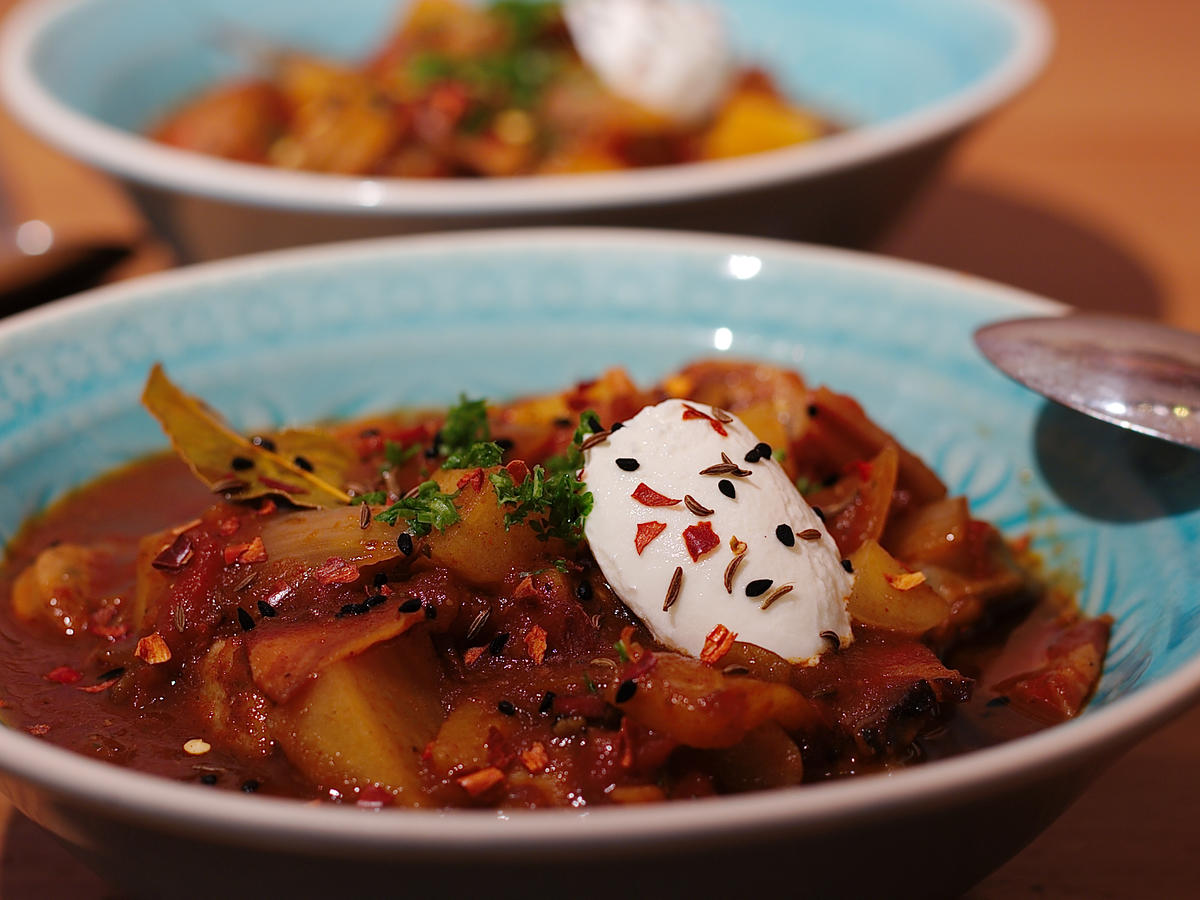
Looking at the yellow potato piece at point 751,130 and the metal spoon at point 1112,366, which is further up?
the metal spoon at point 1112,366

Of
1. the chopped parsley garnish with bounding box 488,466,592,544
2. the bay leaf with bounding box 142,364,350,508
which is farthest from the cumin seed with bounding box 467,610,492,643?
the bay leaf with bounding box 142,364,350,508

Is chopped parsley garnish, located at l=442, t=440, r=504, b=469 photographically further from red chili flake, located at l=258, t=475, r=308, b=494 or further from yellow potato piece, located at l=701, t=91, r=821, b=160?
yellow potato piece, located at l=701, t=91, r=821, b=160

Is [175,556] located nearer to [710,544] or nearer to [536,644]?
[536,644]

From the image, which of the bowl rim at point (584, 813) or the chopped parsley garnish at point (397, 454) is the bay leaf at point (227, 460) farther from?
the bowl rim at point (584, 813)

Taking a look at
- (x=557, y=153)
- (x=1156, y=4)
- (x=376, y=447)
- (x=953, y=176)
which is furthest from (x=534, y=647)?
(x=1156, y=4)

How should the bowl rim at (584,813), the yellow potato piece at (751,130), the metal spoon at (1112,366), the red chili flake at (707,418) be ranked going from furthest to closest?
the yellow potato piece at (751,130) → the metal spoon at (1112,366) → the red chili flake at (707,418) → the bowl rim at (584,813)

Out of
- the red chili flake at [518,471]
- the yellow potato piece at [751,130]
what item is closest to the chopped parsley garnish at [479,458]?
Answer: the red chili flake at [518,471]
